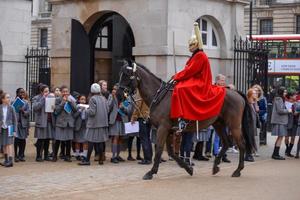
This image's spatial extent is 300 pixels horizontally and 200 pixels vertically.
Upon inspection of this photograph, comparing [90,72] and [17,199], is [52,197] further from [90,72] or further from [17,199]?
[90,72]

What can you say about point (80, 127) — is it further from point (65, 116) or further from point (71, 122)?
point (65, 116)

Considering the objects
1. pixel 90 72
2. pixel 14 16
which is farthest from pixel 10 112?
pixel 14 16

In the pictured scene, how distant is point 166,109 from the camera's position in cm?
1155

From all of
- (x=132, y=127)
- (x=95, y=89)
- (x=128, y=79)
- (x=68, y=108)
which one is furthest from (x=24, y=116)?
(x=128, y=79)

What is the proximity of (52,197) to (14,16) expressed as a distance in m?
13.9

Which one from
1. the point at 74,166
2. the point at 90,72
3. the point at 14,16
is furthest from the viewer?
the point at 14,16

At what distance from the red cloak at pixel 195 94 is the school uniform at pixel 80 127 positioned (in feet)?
10.4

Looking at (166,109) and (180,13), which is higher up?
(180,13)

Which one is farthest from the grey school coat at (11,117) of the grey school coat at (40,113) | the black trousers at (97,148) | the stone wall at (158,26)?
the stone wall at (158,26)

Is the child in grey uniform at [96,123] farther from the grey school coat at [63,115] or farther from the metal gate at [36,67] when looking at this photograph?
the metal gate at [36,67]

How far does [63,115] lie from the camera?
13.8 m

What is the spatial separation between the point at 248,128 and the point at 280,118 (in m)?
3.30

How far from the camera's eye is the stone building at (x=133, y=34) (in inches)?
607

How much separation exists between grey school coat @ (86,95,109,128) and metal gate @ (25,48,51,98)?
6985mm
